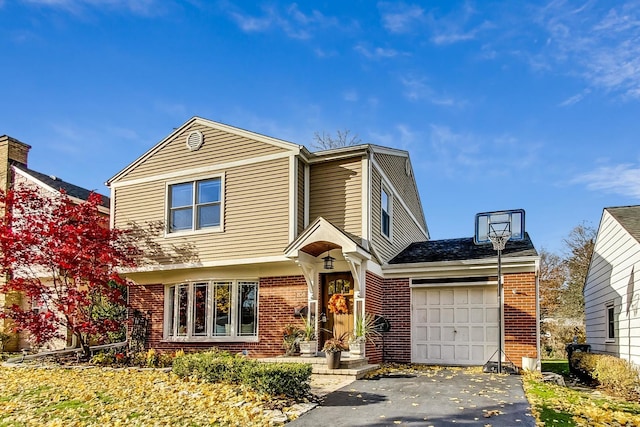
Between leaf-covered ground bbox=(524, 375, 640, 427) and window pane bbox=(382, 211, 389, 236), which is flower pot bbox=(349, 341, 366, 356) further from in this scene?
window pane bbox=(382, 211, 389, 236)

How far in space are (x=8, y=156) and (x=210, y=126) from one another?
10.2 m

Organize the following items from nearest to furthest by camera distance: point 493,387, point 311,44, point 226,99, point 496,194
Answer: point 493,387, point 311,44, point 226,99, point 496,194

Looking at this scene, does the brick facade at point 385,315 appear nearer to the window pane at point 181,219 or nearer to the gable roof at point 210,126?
the window pane at point 181,219

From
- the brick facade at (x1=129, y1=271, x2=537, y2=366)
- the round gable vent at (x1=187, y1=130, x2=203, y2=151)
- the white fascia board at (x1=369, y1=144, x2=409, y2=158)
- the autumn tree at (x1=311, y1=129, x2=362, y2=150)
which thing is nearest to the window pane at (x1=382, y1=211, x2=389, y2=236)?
the brick facade at (x1=129, y1=271, x2=537, y2=366)

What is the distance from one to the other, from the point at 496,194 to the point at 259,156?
12803mm

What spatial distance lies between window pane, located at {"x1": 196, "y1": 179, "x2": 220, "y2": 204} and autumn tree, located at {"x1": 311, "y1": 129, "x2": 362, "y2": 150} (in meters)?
14.4

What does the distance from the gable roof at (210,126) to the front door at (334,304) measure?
11.6 ft

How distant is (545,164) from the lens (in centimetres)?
1905

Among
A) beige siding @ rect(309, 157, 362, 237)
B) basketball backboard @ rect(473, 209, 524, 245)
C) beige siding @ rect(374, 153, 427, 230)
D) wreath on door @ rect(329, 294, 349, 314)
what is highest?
beige siding @ rect(374, 153, 427, 230)

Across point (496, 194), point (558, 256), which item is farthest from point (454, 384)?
point (558, 256)

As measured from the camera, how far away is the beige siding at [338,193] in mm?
13547

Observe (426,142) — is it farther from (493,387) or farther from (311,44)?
(493,387)

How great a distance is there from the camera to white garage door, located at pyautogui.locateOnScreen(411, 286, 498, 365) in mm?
13602

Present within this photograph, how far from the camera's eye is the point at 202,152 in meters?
15.0
